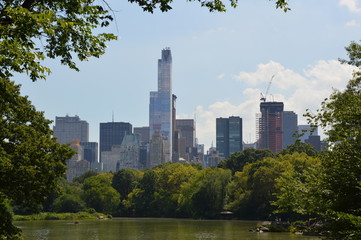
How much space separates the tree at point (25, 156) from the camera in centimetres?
3025

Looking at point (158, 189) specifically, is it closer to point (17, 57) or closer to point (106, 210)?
point (106, 210)

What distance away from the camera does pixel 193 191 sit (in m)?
112

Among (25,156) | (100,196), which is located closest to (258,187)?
(100,196)

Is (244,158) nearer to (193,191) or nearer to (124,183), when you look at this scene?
(193,191)

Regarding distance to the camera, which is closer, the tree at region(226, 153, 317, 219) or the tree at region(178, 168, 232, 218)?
the tree at region(226, 153, 317, 219)

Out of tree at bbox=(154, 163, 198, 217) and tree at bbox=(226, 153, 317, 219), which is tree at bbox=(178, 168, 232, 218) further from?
tree at bbox=(154, 163, 198, 217)

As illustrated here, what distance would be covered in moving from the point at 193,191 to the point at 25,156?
8325 centimetres

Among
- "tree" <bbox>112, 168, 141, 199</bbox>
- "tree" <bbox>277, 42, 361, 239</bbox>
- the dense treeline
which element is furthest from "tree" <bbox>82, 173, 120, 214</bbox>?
"tree" <bbox>277, 42, 361, 239</bbox>

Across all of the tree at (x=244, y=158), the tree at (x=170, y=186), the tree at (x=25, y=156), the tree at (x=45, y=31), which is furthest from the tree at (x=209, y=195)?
the tree at (x=45, y=31)

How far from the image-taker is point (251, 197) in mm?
97250

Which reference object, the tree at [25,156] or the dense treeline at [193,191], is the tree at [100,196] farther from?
the tree at [25,156]

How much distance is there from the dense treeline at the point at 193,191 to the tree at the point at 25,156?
58.6m

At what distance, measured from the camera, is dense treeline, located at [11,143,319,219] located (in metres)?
96.2

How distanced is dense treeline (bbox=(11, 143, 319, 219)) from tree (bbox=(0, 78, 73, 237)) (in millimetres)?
58586
